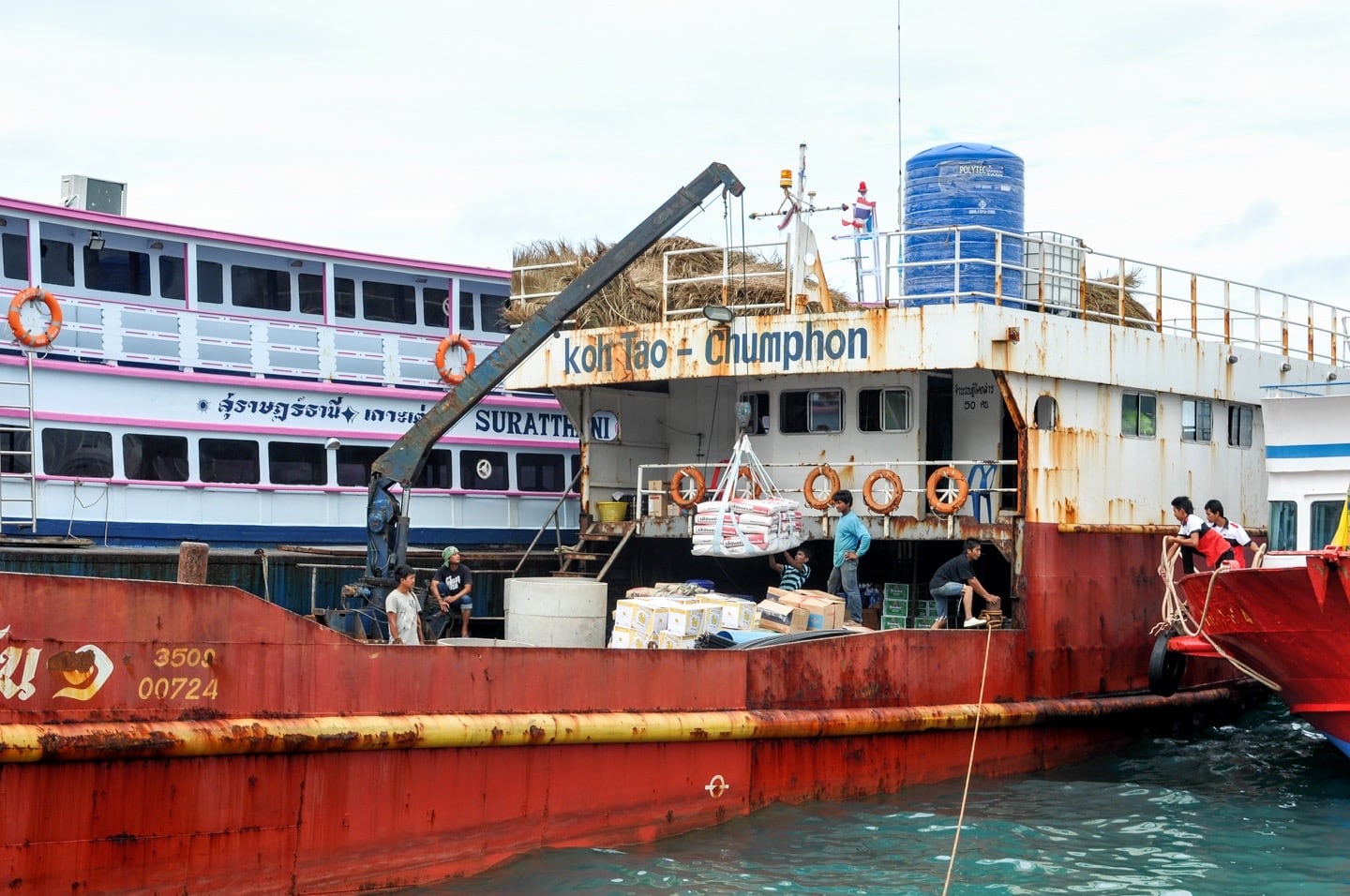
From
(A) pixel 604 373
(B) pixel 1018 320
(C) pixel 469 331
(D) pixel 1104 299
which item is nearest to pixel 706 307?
(A) pixel 604 373

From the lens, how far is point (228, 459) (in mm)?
19547

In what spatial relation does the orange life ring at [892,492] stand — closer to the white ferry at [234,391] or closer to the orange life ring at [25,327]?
the white ferry at [234,391]

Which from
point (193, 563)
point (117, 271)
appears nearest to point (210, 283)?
point (117, 271)

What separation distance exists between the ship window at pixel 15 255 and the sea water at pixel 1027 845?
11.4 metres

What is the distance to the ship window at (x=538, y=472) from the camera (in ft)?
73.5

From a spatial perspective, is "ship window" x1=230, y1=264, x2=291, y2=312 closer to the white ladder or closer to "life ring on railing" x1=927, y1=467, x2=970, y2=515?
the white ladder

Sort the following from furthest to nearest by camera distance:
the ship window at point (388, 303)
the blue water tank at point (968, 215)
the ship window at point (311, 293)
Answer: the ship window at point (388, 303) < the ship window at point (311, 293) < the blue water tank at point (968, 215)

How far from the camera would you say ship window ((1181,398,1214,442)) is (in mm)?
16547

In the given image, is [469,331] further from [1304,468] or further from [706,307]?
[1304,468]

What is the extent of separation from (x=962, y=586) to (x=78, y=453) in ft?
34.3

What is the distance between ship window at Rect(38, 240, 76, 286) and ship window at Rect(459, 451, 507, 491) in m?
5.63

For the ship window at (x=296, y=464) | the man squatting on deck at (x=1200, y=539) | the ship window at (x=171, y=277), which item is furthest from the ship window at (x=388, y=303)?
the man squatting on deck at (x=1200, y=539)

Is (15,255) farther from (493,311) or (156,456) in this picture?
(493,311)

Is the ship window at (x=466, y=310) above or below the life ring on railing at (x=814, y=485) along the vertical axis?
above
